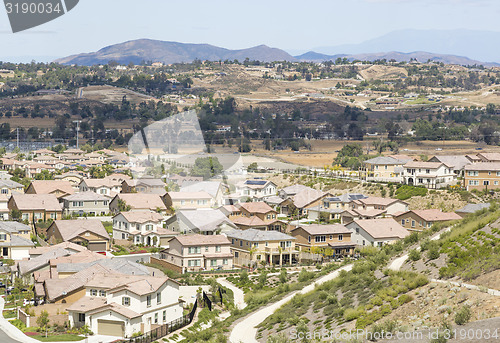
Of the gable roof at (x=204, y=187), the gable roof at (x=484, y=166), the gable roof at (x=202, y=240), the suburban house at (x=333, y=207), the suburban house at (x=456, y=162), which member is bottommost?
the suburban house at (x=333, y=207)

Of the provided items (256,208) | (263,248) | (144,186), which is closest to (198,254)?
(263,248)

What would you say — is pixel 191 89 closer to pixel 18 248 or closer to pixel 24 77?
pixel 24 77

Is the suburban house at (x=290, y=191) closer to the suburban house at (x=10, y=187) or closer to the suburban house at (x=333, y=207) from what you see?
the suburban house at (x=333, y=207)

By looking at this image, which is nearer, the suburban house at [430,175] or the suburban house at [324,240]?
the suburban house at [324,240]

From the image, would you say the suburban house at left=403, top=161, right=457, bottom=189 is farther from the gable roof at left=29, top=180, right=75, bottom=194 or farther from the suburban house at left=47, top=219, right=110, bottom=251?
the suburban house at left=47, top=219, right=110, bottom=251

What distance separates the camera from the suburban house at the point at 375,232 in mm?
37656

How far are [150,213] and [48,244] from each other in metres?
5.90

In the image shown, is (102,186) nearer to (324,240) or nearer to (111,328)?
(324,240)

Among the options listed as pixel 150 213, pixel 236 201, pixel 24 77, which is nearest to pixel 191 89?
pixel 24 77

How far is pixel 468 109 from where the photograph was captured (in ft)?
419

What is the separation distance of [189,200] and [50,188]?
30.4 feet

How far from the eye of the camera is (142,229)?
3897 cm

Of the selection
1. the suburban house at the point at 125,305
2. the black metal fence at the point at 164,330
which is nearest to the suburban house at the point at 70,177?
the suburban house at the point at 125,305

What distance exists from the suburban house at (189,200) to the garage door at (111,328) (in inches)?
883
